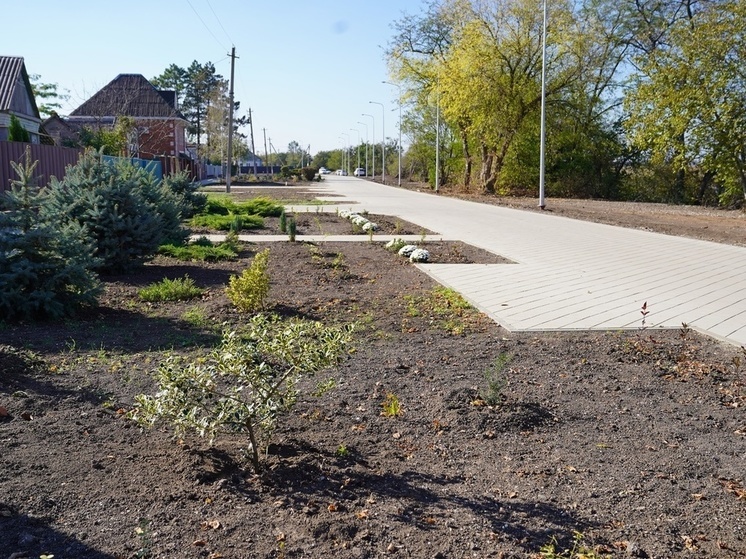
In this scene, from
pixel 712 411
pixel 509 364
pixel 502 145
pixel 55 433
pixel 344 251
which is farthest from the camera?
pixel 502 145

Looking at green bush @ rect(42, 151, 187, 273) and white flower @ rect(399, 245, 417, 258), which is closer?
green bush @ rect(42, 151, 187, 273)

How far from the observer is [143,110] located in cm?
5125

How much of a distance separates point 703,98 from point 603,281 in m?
19.9

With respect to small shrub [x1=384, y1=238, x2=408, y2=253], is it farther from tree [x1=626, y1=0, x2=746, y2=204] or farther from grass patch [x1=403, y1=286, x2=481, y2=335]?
tree [x1=626, y1=0, x2=746, y2=204]

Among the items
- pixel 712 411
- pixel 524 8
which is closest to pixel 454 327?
pixel 712 411

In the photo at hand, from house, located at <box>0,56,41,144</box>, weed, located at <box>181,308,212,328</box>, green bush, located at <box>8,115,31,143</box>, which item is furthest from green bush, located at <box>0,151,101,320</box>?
house, located at <box>0,56,41,144</box>

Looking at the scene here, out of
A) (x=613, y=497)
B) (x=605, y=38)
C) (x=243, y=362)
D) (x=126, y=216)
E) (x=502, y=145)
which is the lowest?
(x=613, y=497)

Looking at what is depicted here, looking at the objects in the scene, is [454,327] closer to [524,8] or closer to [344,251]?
[344,251]

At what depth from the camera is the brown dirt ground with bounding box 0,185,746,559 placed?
2883 mm

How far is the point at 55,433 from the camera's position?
3.87 meters

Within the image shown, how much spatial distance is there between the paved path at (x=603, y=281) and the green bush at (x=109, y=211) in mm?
3974

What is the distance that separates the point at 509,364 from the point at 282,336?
2.43 metres

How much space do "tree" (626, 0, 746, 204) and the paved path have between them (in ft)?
41.1

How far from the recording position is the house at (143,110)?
1836 inches
